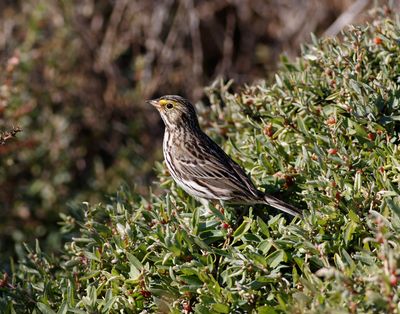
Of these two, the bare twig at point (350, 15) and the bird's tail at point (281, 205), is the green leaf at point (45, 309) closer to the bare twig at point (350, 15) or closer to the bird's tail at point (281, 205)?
the bird's tail at point (281, 205)

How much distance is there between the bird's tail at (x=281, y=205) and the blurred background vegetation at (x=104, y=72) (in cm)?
367

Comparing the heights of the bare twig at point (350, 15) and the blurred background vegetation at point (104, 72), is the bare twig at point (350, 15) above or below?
above

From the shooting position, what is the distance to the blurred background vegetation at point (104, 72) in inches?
337

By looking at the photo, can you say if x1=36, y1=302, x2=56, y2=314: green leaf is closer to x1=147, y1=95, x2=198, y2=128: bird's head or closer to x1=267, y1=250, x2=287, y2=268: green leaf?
x1=267, y1=250, x2=287, y2=268: green leaf

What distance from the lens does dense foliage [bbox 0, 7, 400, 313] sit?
11.8 feet

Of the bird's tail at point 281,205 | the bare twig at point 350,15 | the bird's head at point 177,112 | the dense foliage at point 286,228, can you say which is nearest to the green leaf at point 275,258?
the dense foliage at point 286,228

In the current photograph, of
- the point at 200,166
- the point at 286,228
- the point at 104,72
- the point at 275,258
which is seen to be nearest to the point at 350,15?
the point at 104,72

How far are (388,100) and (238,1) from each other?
21.8 feet

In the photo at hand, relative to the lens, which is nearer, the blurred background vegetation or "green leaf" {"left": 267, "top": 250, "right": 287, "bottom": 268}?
"green leaf" {"left": 267, "top": 250, "right": 287, "bottom": 268}

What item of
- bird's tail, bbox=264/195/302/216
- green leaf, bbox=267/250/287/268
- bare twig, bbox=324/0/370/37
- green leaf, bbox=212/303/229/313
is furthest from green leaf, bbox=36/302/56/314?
bare twig, bbox=324/0/370/37

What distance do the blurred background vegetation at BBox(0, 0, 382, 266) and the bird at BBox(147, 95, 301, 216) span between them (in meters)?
2.18

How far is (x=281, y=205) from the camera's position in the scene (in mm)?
4551

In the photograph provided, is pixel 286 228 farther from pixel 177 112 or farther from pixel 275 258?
pixel 177 112

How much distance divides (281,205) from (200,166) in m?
1.26
